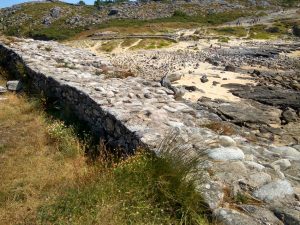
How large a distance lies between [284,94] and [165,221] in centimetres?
1316

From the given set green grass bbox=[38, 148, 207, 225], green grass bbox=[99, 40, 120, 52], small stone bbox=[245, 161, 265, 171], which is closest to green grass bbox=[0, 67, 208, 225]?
green grass bbox=[38, 148, 207, 225]

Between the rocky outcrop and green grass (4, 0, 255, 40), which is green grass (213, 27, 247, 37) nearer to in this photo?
green grass (4, 0, 255, 40)

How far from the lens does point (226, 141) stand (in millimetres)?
6309

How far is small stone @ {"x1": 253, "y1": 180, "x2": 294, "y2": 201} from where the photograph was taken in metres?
4.82

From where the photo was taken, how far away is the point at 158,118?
7.00 m

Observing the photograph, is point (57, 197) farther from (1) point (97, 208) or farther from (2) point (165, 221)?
(2) point (165, 221)

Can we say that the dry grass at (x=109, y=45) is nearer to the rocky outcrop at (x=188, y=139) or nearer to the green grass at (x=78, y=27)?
the green grass at (x=78, y=27)

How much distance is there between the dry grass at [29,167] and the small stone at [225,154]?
6.36 ft

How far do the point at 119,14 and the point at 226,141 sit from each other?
3478 inches

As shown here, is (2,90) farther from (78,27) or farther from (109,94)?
(78,27)

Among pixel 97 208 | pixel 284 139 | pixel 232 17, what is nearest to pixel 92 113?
pixel 97 208

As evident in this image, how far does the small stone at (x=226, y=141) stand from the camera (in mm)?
6230

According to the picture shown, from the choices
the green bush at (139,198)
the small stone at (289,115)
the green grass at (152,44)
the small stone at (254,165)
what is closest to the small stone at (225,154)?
the small stone at (254,165)

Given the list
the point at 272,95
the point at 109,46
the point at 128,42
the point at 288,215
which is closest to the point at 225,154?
the point at 288,215
